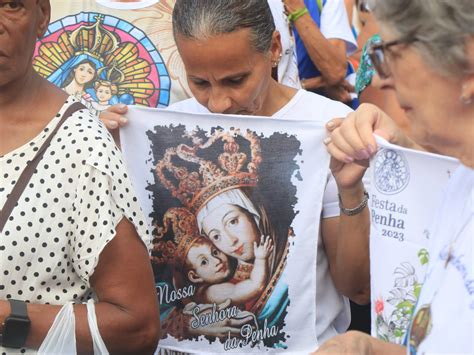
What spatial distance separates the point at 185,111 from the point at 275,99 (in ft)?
1.00

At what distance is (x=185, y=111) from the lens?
329 centimetres

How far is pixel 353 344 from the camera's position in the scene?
2.22 metres

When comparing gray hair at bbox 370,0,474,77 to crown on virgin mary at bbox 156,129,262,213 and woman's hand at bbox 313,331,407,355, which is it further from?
crown on virgin mary at bbox 156,129,262,213

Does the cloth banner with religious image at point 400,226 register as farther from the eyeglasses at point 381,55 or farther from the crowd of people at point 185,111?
the eyeglasses at point 381,55

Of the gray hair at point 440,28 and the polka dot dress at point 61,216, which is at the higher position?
the gray hair at point 440,28

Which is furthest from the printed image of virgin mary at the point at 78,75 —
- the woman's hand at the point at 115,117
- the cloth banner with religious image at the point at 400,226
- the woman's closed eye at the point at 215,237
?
the cloth banner with religious image at the point at 400,226

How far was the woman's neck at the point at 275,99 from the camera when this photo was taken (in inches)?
129

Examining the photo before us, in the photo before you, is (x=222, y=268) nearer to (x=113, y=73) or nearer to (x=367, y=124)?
(x=367, y=124)

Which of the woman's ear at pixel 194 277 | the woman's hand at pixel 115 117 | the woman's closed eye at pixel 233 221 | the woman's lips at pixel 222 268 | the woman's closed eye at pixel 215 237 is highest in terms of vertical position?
the woman's hand at pixel 115 117

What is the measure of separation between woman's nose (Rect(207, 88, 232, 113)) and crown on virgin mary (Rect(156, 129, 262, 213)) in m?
0.09

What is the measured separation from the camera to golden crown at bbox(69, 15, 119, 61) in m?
3.61

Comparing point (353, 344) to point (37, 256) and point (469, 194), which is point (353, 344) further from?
point (37, 256)

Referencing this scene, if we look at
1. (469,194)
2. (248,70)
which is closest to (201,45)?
(248,70)

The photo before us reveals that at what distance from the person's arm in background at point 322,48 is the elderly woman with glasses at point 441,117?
235 centimetres
